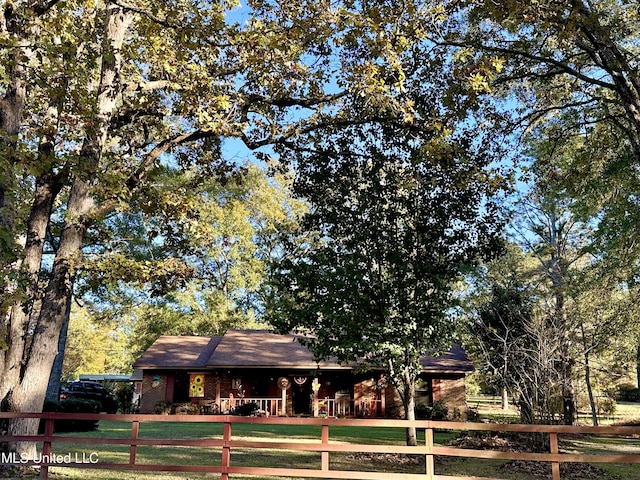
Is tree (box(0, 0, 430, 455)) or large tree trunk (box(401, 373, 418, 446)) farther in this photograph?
large tree trunk (box(401, 373, 418, 446))

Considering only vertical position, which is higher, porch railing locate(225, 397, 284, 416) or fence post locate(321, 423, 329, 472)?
fence post locate(321, 423, 329, 472)

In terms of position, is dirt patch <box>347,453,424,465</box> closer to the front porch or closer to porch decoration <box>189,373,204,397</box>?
the front porch

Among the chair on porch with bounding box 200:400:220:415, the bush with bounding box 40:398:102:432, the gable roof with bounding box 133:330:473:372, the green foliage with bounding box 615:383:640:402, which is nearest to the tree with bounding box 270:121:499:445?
the bush with bounding box 40:398:102:432

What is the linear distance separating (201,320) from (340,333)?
2443cm

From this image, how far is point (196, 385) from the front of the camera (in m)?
27.5

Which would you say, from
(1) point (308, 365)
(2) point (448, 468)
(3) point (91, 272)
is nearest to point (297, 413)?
(1) point (308, 365)

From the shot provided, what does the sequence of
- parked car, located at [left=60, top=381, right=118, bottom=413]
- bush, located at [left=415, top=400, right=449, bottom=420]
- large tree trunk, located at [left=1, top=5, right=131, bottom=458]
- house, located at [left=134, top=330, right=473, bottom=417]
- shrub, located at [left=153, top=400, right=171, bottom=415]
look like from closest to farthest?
large tree trunk, located at [left=1, top=5, right=131, bottom=458]
bush, located at [left=415, top=400, right=449, bottom=420]
parked car, located at [left=60, top=381, right=118, bottom=413]
house, located at [left=134, top=330, right=473, bottom=417]
shrub, located at [left=153, top=400, right=171, bottom=415]

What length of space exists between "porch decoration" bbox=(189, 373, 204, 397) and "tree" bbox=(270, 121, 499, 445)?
16.2 meters

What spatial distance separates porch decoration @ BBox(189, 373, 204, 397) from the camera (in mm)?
27422

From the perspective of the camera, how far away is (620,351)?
23438mm

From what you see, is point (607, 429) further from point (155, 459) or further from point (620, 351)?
point (620, 351)

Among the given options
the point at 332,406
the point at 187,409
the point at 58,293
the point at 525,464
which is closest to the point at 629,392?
the point at 332,406

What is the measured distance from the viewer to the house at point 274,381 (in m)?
25.5

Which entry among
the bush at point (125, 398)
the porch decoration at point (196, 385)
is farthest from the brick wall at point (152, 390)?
the bush at point (125, 398)
